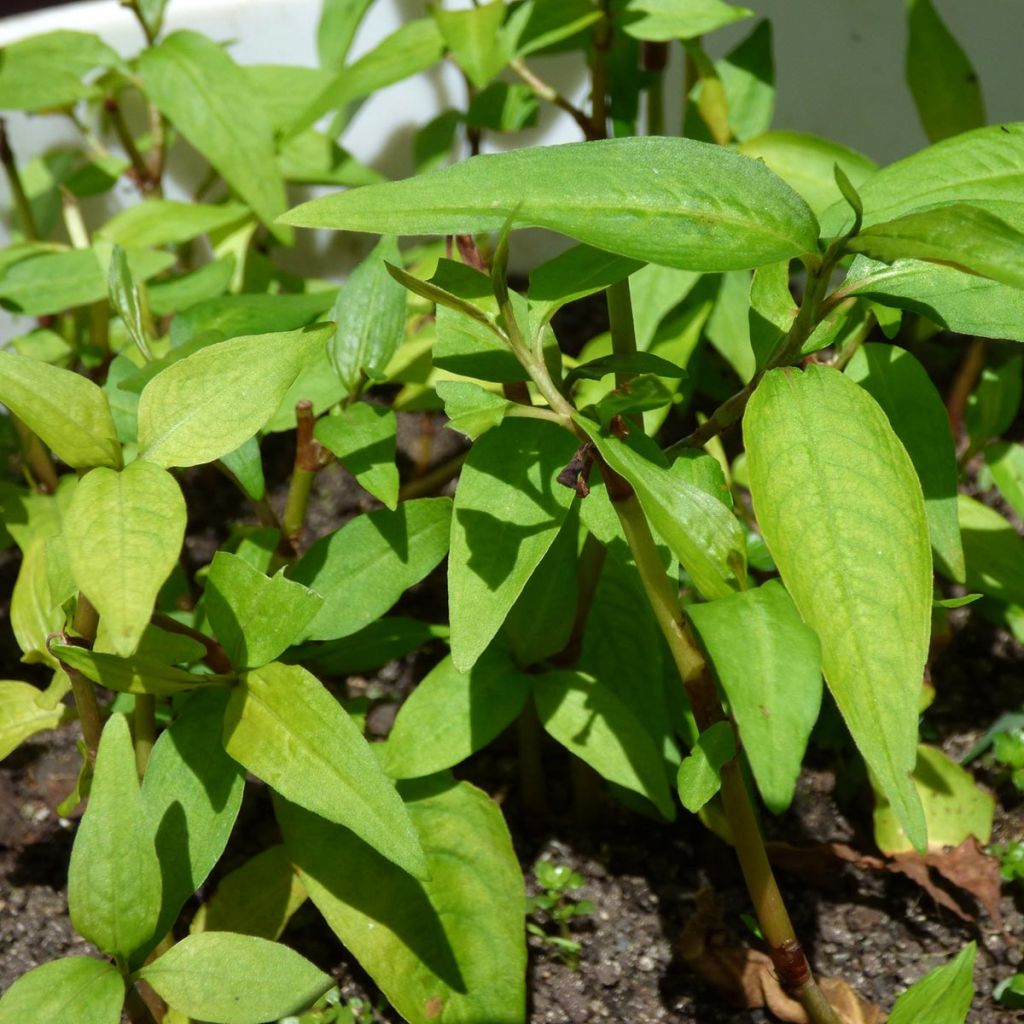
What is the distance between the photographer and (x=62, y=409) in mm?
591

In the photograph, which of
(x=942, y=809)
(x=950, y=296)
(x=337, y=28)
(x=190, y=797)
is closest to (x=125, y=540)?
(x=190, y=797)

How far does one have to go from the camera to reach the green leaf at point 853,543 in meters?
0.50

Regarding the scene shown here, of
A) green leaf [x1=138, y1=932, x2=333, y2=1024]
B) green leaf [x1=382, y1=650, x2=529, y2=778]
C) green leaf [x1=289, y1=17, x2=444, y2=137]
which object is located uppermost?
green leaf [x1=289, y1=17, x2=444, y2=137]

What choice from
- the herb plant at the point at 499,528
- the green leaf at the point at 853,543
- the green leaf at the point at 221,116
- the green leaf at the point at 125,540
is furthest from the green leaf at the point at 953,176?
the green leaf at the point at 221,116

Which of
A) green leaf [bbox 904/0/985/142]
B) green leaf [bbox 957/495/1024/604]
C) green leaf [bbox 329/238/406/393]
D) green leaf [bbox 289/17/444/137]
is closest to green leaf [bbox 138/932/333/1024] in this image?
green leaf [bbox 329/238/406/393]

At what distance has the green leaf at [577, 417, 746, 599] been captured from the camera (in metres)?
0.54

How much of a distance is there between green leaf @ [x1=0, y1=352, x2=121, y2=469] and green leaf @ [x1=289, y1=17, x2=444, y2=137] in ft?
1.66

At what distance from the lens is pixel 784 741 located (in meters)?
0.60

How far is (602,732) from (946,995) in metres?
0.24

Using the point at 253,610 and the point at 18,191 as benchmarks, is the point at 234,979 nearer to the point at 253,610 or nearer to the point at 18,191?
the point at 253,610

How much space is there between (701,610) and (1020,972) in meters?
0.41

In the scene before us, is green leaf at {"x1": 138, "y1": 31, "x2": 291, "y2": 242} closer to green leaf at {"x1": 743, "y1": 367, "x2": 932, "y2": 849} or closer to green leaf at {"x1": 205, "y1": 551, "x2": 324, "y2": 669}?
green leaf at {"x1": 205, "y1": 551, "x2": 324, "y2": 669}

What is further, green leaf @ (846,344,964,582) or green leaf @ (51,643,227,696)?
green leaf @ (846,344,964,582)

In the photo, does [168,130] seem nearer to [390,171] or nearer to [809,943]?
[390,171]
